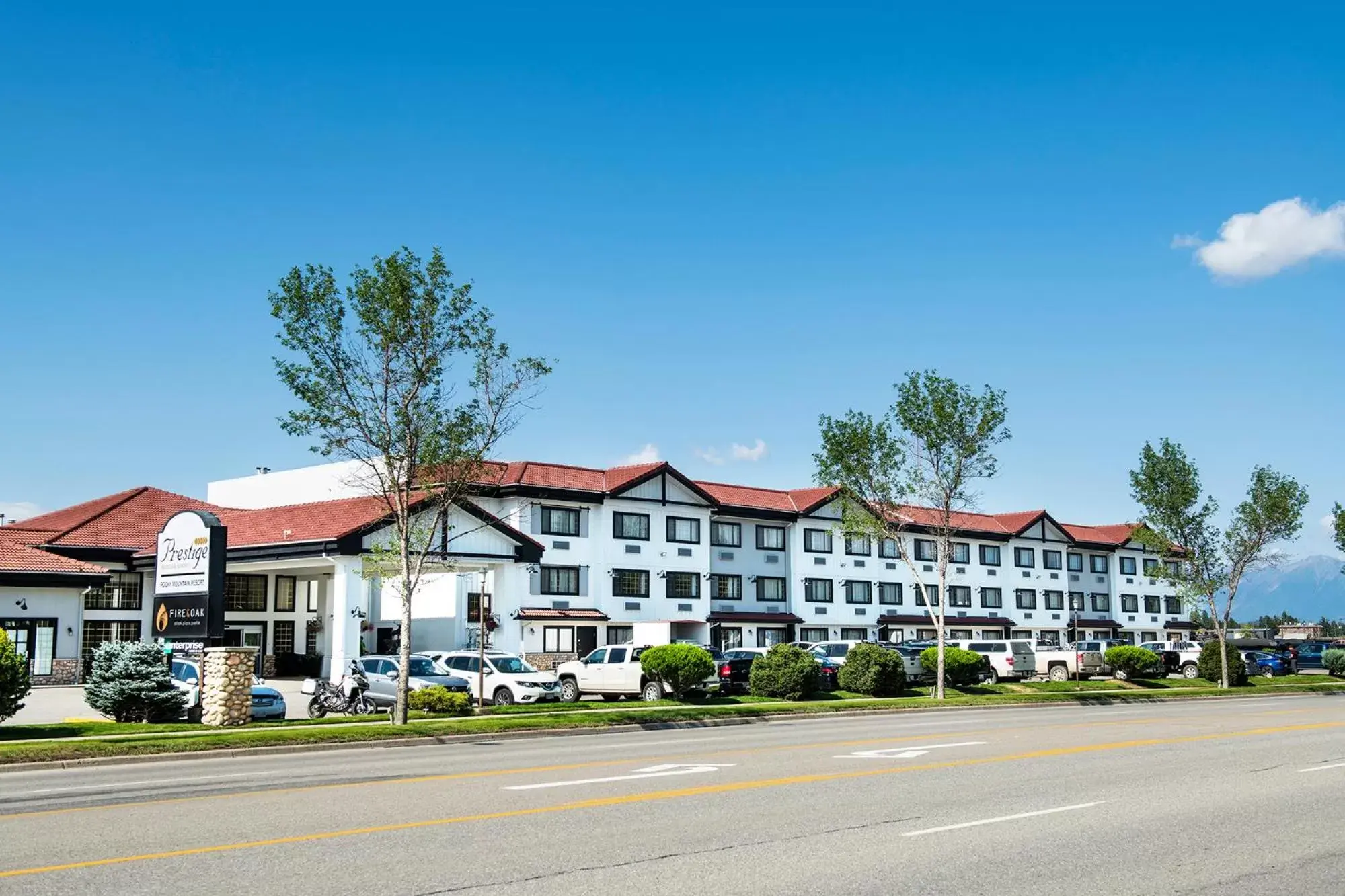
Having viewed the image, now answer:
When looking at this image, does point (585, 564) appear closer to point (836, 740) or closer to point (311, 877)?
point (836, 740)

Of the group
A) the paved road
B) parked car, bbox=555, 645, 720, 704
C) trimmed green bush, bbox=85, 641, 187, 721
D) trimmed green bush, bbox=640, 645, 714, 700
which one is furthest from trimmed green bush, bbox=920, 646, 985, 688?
trimmed green bush, bbox=85, 641, 187, 721

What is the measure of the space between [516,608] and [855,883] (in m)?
45.3

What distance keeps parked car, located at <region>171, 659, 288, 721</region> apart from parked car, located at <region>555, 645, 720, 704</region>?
913cm

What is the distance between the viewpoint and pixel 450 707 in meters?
31.5

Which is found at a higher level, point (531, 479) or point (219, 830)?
point (531, 479)

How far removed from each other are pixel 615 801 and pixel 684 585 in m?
48.6

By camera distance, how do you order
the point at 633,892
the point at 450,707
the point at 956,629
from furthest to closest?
the point at 956,629 < the point at 450,707 < the point at 633,892

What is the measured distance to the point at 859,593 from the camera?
7162cm

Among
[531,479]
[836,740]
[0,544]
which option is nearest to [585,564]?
[531,479]

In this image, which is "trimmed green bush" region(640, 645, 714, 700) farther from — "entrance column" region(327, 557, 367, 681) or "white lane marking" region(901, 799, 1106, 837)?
"white lane marking" region(901, 799, 1106, 837)

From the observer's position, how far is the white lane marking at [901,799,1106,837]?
11.5 metres

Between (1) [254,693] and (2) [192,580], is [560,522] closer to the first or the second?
(1) [254,693]

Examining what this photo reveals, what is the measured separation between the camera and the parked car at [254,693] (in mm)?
30884

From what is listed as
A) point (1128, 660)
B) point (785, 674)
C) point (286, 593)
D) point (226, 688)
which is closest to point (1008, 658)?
point (1128, 660)
